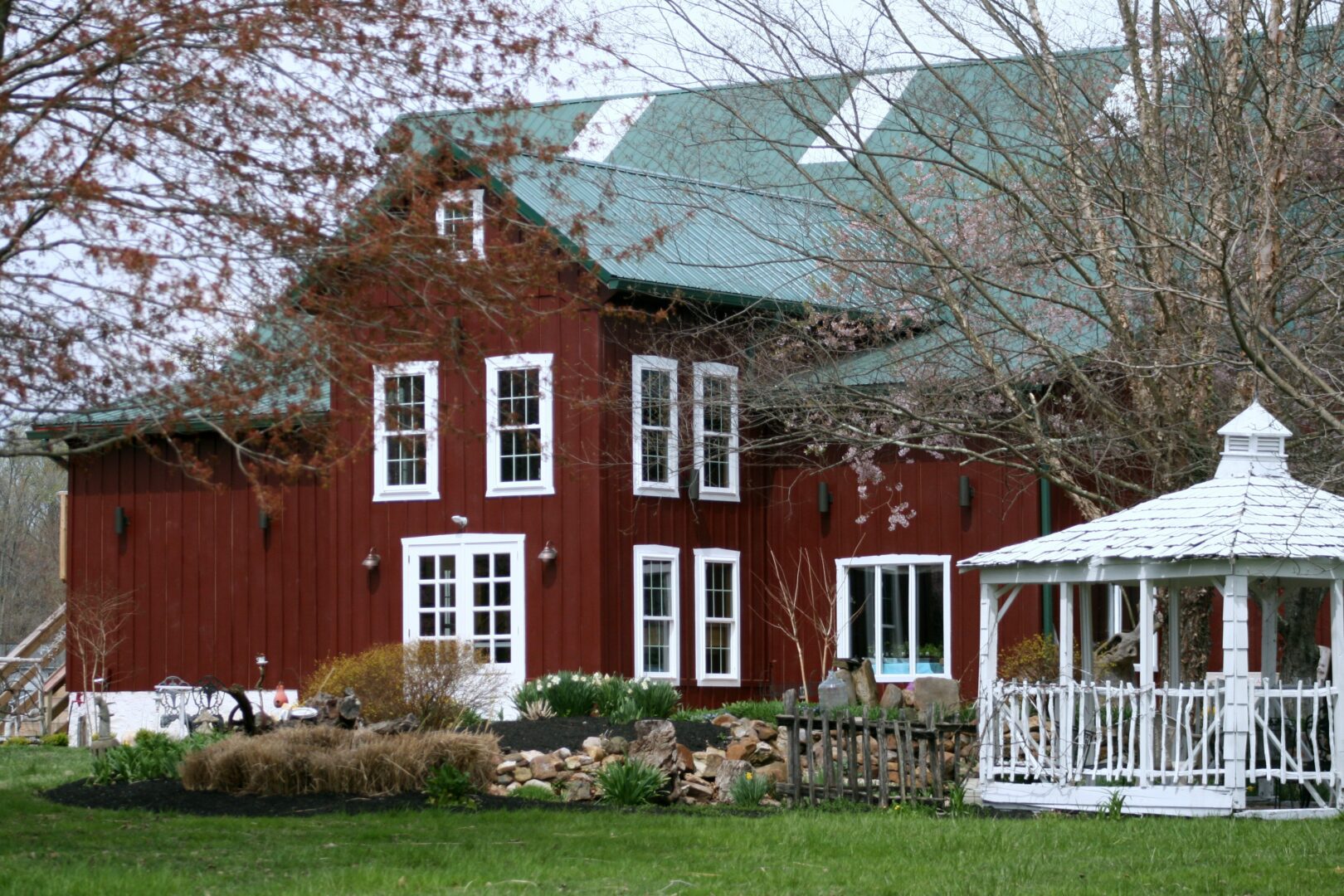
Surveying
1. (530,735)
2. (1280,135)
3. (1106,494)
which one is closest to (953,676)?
(1106,494)

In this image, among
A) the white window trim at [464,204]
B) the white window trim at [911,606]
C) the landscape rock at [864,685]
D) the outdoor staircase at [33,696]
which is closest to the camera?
the white window trim at [464,204]

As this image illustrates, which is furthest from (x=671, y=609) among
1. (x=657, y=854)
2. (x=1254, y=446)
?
(x=657, y=854)

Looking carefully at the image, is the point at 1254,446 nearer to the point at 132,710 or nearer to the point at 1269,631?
the point at 1269,631

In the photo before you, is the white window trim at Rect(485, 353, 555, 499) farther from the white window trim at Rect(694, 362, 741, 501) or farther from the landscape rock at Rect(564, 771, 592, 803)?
the landscape rock at Rect(564, 771, 592, 803)

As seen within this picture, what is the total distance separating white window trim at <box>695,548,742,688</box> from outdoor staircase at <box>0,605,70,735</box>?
33.7 ft

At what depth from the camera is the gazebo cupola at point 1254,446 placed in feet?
49.1

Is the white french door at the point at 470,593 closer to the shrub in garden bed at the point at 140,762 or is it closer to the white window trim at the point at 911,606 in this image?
the white window trim at the point at 911,606

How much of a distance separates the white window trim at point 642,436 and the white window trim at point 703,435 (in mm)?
382

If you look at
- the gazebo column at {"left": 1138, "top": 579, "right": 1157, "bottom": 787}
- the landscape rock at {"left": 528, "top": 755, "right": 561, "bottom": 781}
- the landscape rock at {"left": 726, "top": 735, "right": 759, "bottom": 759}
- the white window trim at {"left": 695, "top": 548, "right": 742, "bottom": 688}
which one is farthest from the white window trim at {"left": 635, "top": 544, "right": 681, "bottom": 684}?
the gazebo column at {"left": 1138, "top": 579, "right": 1157, "bottom": 787}

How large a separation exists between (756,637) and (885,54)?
37.2 feet

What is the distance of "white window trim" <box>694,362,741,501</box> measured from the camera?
65.8ft

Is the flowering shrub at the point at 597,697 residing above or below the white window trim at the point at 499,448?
below

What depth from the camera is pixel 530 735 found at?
19.1 meters

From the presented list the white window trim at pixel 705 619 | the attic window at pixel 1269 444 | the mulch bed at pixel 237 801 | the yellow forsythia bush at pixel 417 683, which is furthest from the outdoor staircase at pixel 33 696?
the attic window at pixel 1269 444
